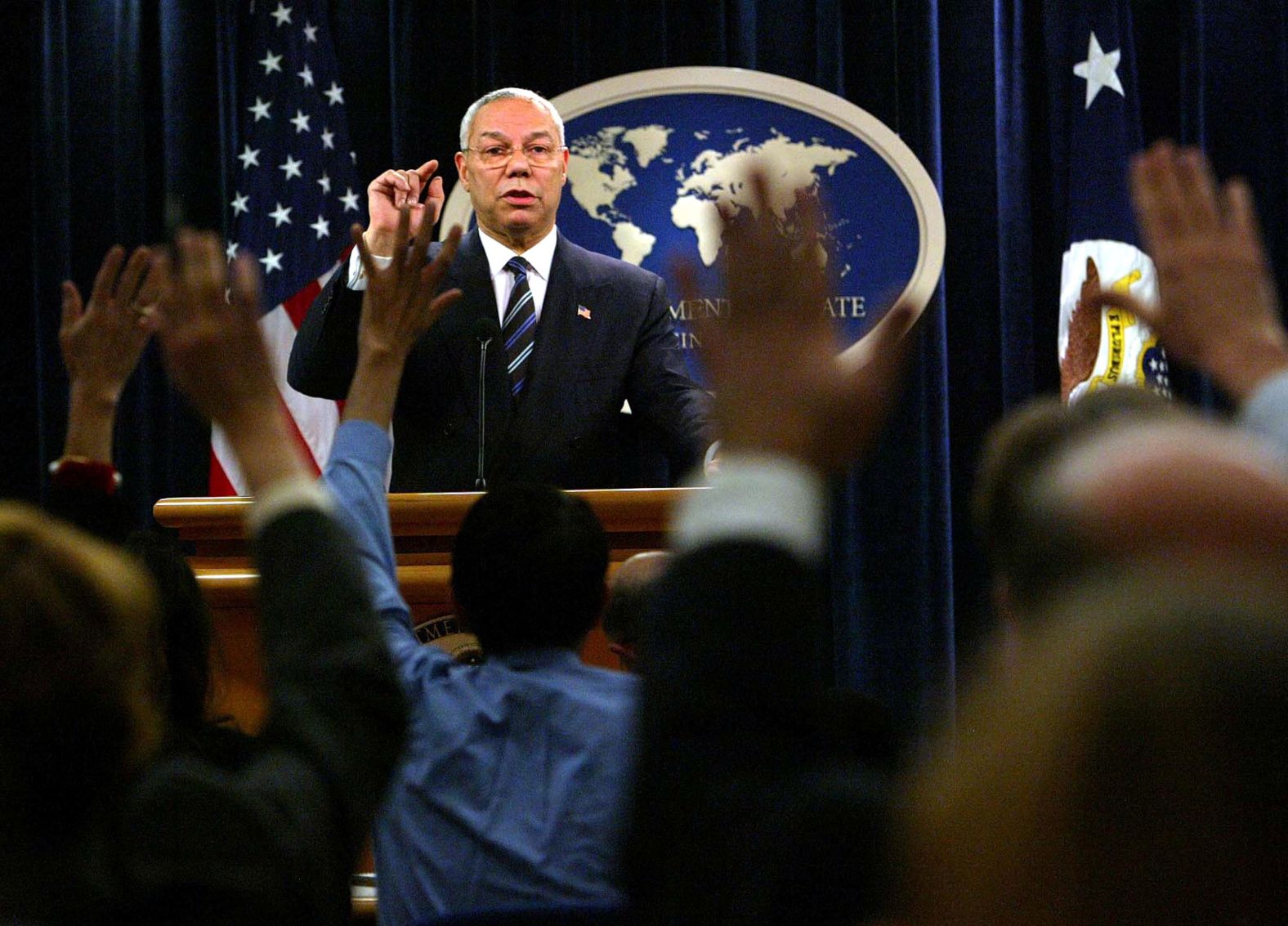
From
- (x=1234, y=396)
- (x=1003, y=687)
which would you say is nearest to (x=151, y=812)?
(x=1003, y=687)

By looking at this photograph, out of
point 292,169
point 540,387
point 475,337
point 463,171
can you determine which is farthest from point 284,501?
point 292,169

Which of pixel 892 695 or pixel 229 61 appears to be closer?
pixel 892 695

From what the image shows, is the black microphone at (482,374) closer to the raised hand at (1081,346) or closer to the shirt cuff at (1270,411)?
the shirt cuff at (1270,411)

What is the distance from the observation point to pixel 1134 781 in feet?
1.71

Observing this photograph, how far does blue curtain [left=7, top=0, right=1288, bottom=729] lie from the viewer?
5.12 meters

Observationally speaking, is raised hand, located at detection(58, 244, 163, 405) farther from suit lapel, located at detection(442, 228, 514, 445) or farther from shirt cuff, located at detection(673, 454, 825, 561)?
suit lapel, located at detection(442, 228, 514, 445)

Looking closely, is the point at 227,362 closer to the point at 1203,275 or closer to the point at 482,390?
the point at 1203,275

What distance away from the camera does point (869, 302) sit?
481 cm

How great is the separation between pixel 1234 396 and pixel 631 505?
1.54 metres

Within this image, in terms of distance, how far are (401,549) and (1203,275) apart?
5.45 feet

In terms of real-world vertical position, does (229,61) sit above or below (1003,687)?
above

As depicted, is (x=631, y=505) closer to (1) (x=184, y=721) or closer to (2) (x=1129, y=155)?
(1) (x=184, y=721)

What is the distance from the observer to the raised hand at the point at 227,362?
3.73ft

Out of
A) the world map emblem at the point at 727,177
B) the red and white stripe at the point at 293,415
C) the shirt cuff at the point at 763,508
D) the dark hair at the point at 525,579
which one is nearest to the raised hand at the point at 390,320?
the dark hair at the point at 525,579
